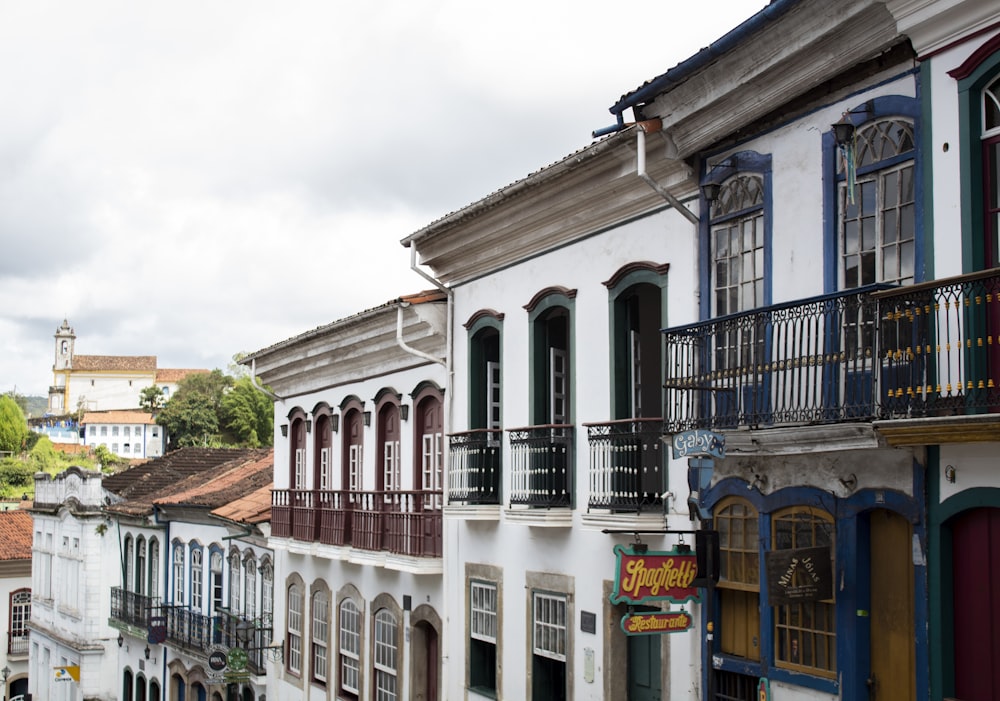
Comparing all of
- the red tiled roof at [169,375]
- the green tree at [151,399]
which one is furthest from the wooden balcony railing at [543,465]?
the red tiled roof at [169,375]

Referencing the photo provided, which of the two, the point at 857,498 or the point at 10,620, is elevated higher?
the point at 857,498

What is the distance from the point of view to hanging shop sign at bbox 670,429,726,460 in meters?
9.71

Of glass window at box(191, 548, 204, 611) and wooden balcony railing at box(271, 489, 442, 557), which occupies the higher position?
wooden balcony railing at box(271, 489, 442, 557)

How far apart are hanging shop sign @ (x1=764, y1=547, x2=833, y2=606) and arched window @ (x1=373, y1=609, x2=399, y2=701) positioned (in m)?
9.45

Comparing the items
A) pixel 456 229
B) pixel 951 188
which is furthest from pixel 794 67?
pixel 456 229

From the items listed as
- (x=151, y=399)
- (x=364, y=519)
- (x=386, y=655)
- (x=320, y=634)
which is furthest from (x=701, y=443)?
(x=151, y=399)

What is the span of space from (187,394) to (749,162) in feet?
335

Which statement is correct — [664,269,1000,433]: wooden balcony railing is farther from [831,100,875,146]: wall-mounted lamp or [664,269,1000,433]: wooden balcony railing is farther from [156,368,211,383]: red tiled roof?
[156,368,211,383]: red tiled roof

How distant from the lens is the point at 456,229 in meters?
15.7

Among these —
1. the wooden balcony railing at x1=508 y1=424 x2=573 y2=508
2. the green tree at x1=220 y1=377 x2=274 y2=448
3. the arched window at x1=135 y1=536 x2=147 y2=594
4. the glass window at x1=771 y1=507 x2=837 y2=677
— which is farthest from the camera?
the green tree at x1=220 y1=377 x2=274 y2=448

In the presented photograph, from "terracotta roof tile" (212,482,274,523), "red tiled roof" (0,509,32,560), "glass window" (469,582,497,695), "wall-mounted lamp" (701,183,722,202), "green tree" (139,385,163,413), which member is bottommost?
"red tiled roof" (0,509,32,560)

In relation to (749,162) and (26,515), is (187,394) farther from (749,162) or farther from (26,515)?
(749,162)

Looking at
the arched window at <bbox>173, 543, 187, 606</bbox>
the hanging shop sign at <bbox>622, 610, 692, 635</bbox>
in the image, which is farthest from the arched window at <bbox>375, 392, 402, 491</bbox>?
the arched window at <bbox>173, 543, 187, 606</bbox>

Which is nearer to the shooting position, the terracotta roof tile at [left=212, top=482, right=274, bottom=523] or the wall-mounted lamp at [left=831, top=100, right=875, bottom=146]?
the wall-mounted lamp at [left=831, top=100, right=875, bottom=146]
